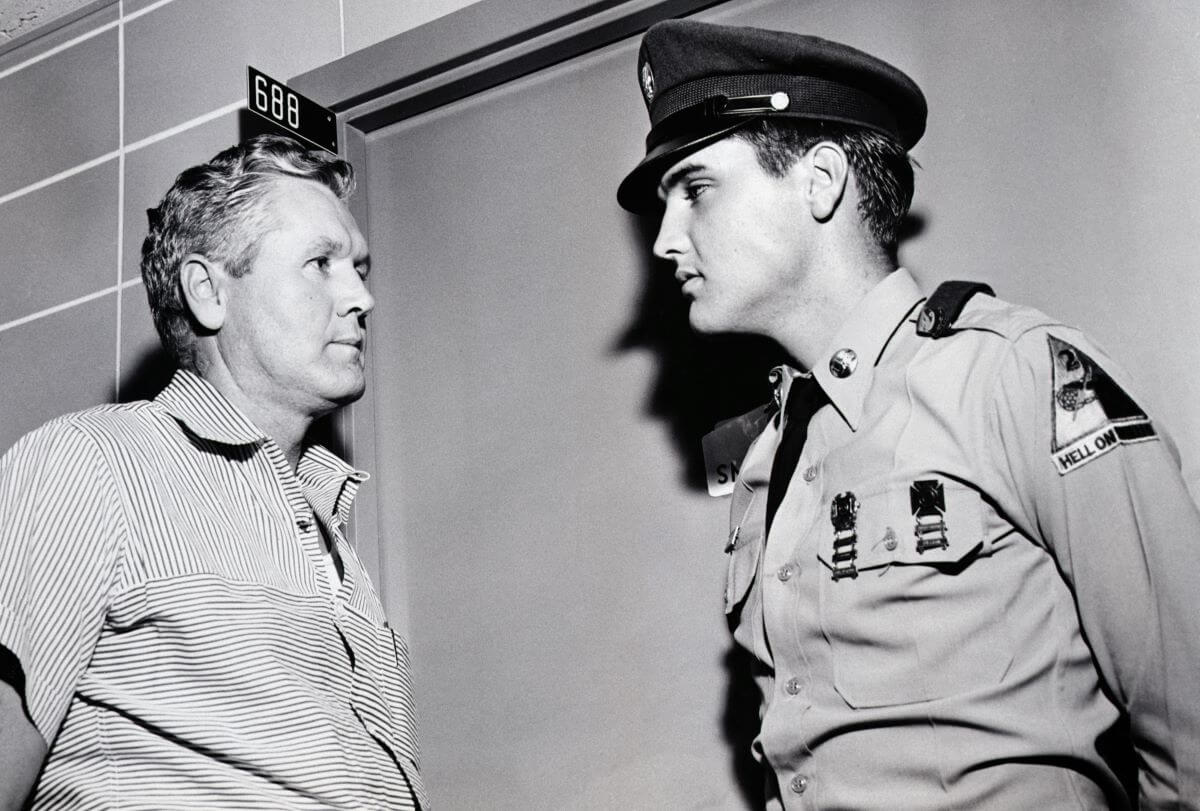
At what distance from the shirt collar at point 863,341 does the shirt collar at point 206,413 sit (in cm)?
80

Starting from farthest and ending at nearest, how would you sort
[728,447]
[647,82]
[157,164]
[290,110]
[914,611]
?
[157,164] → [290,110] → [728,447] → [647,82] → [914,611]

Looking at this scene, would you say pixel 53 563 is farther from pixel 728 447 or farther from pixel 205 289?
pixel 728 447

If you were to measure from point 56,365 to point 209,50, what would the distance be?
2.58ft

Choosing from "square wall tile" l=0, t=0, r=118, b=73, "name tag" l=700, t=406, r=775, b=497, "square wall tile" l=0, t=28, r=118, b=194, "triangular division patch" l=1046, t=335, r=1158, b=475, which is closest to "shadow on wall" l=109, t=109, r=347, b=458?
"square wall tile" l=0, t=28, r=118, b=194

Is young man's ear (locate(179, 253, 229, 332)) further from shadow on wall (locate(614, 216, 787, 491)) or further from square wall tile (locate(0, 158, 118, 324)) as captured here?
→ square wall tile (locate(0, 158, 118, 324))

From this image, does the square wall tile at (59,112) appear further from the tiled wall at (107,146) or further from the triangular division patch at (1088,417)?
the triangular division patch at (1088,417)

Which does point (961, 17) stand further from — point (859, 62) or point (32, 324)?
point (32, 324)

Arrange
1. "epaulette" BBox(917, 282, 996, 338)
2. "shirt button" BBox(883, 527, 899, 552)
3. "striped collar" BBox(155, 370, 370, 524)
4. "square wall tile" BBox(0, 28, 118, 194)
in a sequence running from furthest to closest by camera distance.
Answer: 1. "square wall tile" BBox(0, 28, 118, 194)
2. "striped collar" BBox(155, 370, 370, 524)
3. "epaulette" BBox(917, 282, 996, 338)
4. "shirt button" BBox(883, 527, 899, 552)

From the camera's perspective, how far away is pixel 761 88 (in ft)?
5.69

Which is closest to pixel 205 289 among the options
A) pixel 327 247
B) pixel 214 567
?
pixel 327 247

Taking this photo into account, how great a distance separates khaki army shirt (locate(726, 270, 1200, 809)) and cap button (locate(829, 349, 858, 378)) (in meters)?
0.05

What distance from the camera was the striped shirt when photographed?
1.39 metres

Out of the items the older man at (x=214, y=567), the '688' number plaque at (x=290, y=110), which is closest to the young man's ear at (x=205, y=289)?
the older man at (x=214, y=567)

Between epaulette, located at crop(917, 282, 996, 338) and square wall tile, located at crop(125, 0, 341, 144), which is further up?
square wall tile, located at crop(125, 0, 341, 144)
